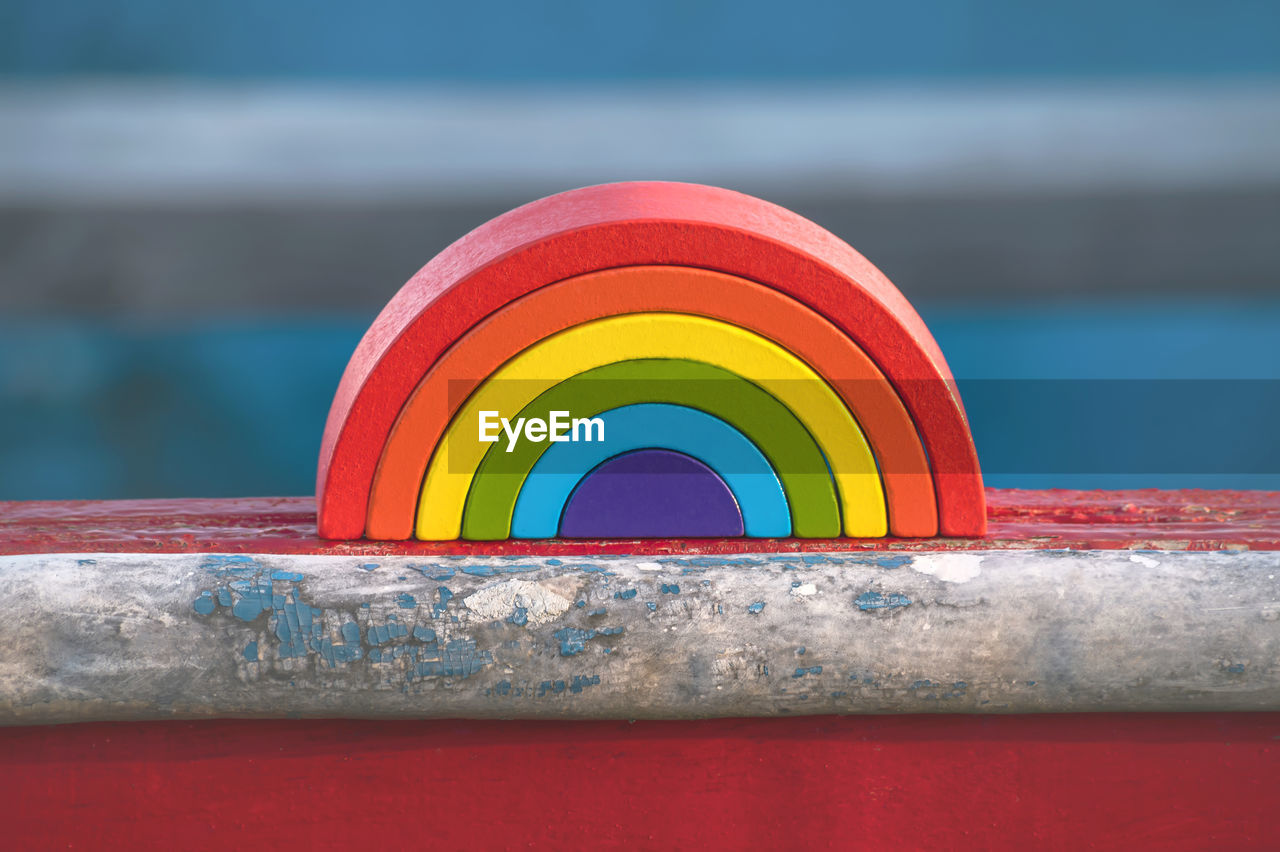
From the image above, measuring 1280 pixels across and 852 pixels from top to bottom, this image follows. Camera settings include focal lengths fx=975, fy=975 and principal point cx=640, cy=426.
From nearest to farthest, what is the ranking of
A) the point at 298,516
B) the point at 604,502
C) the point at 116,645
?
the point at 116,645 → the point at 604,502 → the point at 298,516

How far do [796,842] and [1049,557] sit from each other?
28 centimetres

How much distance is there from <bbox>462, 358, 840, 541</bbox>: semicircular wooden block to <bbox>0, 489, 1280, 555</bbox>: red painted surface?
0.07 ft

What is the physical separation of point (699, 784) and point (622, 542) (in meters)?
0.19

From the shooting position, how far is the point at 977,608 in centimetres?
68

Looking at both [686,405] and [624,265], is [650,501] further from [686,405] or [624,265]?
[624,265]

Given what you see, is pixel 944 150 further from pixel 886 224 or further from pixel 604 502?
pixel 604 502

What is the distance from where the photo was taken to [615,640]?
0.68 meters

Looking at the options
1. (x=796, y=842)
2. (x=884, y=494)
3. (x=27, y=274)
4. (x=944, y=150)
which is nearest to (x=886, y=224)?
(x=944, y=150)

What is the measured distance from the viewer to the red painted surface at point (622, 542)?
0.75 meters
